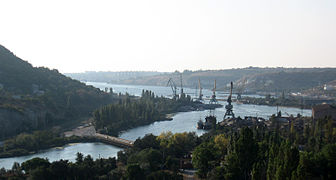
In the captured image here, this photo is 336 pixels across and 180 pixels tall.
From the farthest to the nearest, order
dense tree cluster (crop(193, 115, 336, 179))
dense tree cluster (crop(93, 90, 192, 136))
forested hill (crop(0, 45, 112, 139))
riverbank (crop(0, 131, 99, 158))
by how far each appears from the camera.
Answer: dense tree cluster (crop(93, 90, 192, 136)) < forested hill (crop(0, 45, 112, 139)) < riverbank (crop(0, 131, 99, 158)) < dense tree cluster (crop(193, 115, 336, 179))

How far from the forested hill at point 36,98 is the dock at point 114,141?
4863mm

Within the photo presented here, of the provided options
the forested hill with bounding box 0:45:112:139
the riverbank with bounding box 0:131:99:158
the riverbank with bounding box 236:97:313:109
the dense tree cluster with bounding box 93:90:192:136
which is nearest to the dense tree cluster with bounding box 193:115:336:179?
the riverbank with bounding box 0:131:99:158

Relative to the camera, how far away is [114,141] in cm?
2072

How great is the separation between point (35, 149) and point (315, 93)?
168ft

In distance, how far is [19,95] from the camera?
94.6ft

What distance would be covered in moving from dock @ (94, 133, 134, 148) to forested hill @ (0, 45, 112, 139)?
486 cm

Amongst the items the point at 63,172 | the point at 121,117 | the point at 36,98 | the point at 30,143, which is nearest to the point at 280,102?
the point at 121,117

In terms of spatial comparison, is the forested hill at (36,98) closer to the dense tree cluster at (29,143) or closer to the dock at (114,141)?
the dense tree cluster at (29,143)

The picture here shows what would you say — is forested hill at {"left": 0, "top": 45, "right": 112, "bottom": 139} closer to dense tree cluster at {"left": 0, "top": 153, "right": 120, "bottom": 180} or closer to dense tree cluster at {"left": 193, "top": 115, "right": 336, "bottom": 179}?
dense tree cluster at {"left": 0, "top": 153, "right": 120, "bottom": 180}

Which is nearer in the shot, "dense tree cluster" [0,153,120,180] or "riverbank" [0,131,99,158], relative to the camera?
"dense tree cluster" [0,153,120,180]

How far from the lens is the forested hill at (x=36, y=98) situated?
23.0m

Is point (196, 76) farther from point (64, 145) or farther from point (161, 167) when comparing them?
point (161, 167)

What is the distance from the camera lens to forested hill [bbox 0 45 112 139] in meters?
23.0

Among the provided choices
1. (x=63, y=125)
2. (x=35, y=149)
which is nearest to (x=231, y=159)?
(x=35, y=149)
